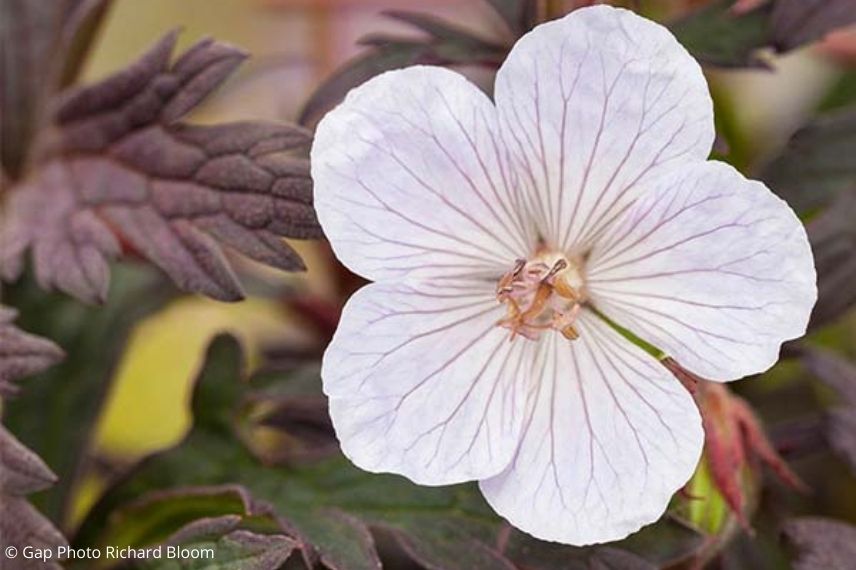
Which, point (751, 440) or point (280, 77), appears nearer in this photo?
point (751, 440)

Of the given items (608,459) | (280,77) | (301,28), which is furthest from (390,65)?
(301,28)

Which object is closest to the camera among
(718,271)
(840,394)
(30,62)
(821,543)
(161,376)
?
(718,271)

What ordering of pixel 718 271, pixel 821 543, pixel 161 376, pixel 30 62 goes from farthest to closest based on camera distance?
pixel 161 376 < pixel 30 62 < pixel 821 543 < pixel 718 271

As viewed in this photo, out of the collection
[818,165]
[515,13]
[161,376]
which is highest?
[515,13]

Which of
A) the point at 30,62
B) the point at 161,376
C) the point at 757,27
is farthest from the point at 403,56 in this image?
the point at 161,376

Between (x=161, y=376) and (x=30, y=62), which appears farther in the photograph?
(x=161, y=376)

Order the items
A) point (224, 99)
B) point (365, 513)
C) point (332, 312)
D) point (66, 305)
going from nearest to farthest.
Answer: point (365, 513) → point (66, 305) → point (332, 312) → point (224, 99)

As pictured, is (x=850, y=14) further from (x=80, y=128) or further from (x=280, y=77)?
(x=280, y=77)

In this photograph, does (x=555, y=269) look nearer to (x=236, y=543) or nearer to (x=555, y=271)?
(x=555, y=271)
